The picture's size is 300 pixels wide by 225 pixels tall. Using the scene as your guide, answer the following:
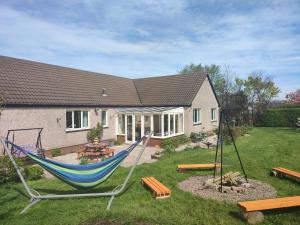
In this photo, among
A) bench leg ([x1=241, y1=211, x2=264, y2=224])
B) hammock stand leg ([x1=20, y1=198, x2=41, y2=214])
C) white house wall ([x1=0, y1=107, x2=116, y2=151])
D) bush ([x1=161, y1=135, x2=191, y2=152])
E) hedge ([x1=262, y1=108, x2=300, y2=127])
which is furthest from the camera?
hedge ([x1=262, y1=108, x2=300, y2=127])

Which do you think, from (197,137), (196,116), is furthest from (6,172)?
(196,116)

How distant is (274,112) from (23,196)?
31.0 meters

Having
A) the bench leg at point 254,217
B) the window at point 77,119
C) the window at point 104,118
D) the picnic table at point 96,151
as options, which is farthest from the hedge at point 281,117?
the bench leg at point 254,217

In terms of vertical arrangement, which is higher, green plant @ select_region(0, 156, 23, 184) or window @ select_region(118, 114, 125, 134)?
window @ select_region(118, 114, 125, 134)

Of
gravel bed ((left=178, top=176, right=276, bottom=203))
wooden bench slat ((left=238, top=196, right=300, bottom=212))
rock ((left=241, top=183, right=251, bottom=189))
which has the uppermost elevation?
wooden bench slat ((left=238, top=196, right=300, bottom=212))

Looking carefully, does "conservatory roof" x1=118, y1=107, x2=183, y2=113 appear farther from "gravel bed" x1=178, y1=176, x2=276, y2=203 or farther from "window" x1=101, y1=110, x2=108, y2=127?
"gravel bed" x1=178, y1=176, x2=276, y2=203

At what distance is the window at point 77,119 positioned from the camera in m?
17.8

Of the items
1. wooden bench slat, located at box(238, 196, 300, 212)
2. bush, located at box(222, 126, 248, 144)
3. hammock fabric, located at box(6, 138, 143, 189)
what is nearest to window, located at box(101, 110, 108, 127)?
bush, located at box(222, 126, 248, 144)

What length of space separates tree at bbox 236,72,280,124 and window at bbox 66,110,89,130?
76.8 feet

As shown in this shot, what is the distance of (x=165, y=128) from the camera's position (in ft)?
70.0

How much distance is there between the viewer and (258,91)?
3675cm

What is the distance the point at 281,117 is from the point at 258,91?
5.74m

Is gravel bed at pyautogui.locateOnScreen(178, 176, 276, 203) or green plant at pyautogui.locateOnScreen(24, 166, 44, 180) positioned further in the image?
green plant at pyautogui.locateOnScreen(24, 166, 44, 180)

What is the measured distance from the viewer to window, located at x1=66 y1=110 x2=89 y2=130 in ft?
58.2
